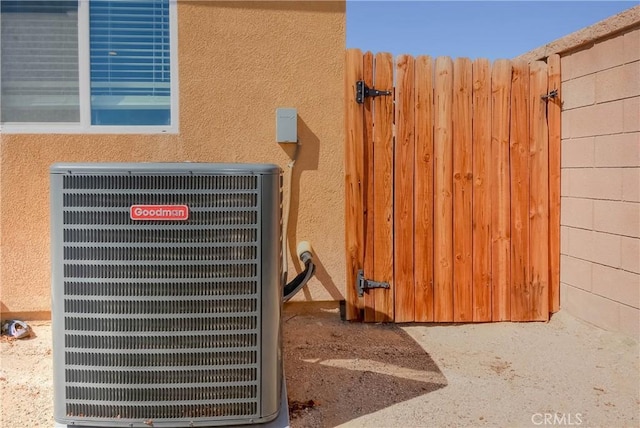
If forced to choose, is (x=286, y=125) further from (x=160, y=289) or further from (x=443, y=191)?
(x=160, y=289)

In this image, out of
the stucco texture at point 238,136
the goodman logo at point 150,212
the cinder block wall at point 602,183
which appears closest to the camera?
the goodman logo at point 150,212

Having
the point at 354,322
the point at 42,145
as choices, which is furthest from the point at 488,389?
the point at 42,145

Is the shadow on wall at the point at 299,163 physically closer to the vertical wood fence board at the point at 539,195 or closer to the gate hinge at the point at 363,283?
the gate hinge at the point at 363,283

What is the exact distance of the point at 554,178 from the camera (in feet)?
13.8

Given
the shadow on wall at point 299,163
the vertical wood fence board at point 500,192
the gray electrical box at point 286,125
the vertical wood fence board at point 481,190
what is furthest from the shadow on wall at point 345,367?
the gray electrical box at point 286,125

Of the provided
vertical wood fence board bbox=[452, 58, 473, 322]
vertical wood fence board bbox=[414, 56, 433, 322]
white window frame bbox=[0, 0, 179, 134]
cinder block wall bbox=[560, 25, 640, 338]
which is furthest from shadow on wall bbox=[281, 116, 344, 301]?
cinder block wall bbox=[560, 25, 640, 338]

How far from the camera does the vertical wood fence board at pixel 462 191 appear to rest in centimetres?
404

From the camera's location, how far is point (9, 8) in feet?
12.8

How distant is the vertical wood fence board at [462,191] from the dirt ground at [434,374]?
0.25 metres

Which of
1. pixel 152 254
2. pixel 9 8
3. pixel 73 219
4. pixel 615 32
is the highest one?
pixel 9 8

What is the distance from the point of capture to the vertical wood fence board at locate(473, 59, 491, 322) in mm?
4059

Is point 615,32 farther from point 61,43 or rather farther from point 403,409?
point 61,43

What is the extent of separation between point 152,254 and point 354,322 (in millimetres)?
2217

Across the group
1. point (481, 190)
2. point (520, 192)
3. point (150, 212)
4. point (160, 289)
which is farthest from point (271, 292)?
point (520, 192)
